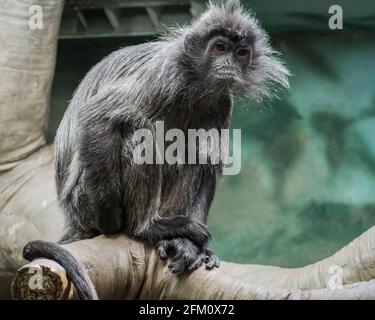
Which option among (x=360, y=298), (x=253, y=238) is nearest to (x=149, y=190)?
(x=360, y=298)

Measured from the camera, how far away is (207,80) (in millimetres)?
4797

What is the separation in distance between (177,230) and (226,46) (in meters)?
1.13

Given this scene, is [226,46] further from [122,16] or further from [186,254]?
[122,16]

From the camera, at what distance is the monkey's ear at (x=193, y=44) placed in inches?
190

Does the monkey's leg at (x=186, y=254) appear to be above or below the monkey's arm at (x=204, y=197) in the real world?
below

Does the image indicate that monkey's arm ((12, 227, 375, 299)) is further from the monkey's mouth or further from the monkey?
the monkey's mouth

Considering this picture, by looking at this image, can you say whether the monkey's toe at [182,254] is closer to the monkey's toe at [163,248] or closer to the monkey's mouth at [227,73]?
the monkey's toe at [163,248]

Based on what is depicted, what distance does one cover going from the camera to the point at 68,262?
3.78m

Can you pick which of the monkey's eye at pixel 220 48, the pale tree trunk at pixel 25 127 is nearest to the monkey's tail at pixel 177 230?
the monkey's eye at pixel 220 48

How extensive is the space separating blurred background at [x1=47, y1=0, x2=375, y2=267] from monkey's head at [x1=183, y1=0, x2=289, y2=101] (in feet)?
8.94

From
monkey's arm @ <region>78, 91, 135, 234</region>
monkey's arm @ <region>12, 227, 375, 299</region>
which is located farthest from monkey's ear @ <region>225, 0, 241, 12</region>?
monkey's arm @ <region>12, 227, 375, 299</region>

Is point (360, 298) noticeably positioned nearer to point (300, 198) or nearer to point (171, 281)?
point (171, 281)

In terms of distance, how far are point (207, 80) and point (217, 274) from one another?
46.5 inches
